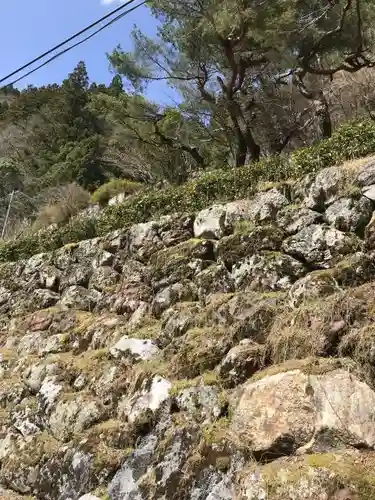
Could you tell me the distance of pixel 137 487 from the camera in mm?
4254

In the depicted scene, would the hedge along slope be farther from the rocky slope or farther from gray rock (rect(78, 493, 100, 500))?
gray rock (rect(78, 493, 100, 500))

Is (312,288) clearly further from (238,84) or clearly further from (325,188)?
(238,84)

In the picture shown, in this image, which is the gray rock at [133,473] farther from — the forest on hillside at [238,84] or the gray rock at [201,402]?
the forest on hillside at [238,84]

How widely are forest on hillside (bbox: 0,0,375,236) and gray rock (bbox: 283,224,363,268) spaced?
3.76 meters

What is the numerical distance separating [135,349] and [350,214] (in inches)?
119

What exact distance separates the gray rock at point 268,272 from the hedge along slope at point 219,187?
1609mm

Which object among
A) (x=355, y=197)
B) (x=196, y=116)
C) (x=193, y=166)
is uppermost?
(x=196, y=116)

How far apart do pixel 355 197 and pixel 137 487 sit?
3.99 metres

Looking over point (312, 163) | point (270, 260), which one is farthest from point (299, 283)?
point (312, 163)

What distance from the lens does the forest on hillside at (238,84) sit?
10016 mm

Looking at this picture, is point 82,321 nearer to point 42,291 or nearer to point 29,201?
point 42,291

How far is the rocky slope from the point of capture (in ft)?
12.3

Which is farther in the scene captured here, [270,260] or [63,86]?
[63,86]

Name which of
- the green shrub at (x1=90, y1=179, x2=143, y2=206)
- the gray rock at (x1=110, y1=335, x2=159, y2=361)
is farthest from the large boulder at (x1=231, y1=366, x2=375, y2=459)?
the green shrub at (x1=90, y1=179, x2=143, y2=206)
